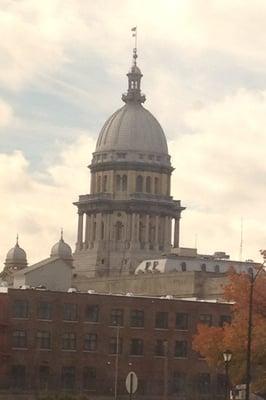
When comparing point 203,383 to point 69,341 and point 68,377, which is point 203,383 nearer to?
point 68,377

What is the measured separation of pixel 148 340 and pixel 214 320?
6.88 metres

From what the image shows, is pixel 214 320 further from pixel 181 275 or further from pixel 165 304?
pixel 181 275

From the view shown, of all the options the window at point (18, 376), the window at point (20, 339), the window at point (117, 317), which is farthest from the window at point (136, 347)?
the window at point (18, 376)

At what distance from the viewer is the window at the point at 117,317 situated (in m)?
128

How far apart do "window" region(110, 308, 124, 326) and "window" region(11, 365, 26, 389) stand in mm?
9346

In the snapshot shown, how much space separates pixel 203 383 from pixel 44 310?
17.7 meters

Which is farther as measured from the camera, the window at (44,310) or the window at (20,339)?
the window at (44,310)

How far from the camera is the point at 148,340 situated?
130m

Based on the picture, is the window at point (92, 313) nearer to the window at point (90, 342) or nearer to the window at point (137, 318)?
the window at point (90, 342)

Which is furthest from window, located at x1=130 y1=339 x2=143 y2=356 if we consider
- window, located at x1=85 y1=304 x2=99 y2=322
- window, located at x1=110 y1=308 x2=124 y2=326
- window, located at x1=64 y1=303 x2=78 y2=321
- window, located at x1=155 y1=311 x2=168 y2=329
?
window, located at x1=64 y1=303 x2=78 y2=321

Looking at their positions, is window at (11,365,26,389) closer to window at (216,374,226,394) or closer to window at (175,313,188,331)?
window at (175,313,188,331)

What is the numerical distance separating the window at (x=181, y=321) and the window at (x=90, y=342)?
8692 mm

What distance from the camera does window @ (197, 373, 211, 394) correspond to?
13250cm

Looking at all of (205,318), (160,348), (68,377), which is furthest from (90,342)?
(205,318)
